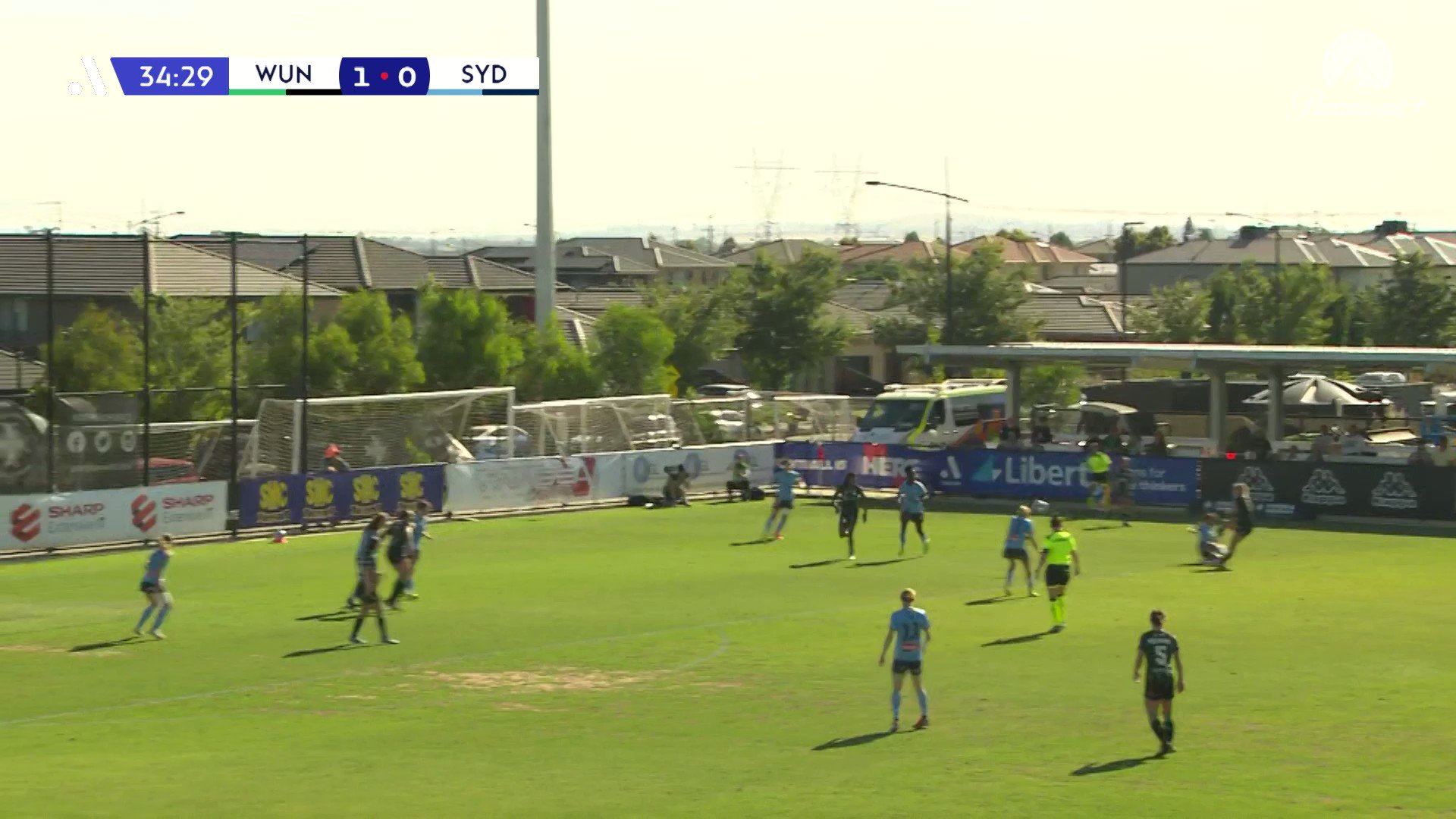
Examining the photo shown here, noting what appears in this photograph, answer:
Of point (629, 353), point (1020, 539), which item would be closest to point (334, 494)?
point (1020, 539)

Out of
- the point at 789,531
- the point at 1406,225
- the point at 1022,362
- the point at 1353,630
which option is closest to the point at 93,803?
the point at 1353,630

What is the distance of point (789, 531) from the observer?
45.6 meters

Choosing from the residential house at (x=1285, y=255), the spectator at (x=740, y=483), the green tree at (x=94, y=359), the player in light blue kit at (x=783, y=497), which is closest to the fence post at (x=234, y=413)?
the green tree at (x=94, y=359)

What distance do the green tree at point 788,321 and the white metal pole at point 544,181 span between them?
17897 mm

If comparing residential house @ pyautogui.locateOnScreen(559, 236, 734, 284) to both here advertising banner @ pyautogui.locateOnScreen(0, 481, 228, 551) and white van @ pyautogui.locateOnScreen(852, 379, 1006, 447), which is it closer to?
white van @ pyautogui.locateOnScreen(852, 379, 1006, 447)

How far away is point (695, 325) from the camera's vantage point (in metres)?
82.2

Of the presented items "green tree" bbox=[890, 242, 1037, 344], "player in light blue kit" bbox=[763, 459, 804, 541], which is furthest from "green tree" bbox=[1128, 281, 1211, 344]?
Answer: "player in light blue kit" bbox=[763, 459, 804, 541]

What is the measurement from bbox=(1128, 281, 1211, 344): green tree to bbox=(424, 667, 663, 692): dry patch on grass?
8045 centimetres

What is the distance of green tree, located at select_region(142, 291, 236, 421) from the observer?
185 ft

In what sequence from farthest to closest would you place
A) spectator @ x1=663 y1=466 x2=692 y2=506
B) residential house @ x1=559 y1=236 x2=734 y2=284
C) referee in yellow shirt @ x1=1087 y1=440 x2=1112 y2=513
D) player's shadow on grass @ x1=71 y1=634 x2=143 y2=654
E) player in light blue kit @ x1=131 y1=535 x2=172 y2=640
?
residential house @ x1=559 y1=236 x2=734 y2=284 → spectator @ x1=663 y1=466 x2=692 y2=506 → referee in yellow shirt @ x1=1087 y1=440 x2=1112 y2=513 → player in light blue kit @ x1=131 y1=535 x2=172 y2=640 → player's shadow on grass @ x1=71 y1=634 x2=143 y2=654

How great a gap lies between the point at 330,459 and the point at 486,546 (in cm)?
731

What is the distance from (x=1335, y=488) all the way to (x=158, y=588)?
30.4 meters

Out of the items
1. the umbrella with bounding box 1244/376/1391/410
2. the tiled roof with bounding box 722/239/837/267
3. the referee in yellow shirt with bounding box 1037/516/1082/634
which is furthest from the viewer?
the tiled roof with bounding box 722/239/837/267

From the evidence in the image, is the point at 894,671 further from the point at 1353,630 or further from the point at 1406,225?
the point at 1406,225
